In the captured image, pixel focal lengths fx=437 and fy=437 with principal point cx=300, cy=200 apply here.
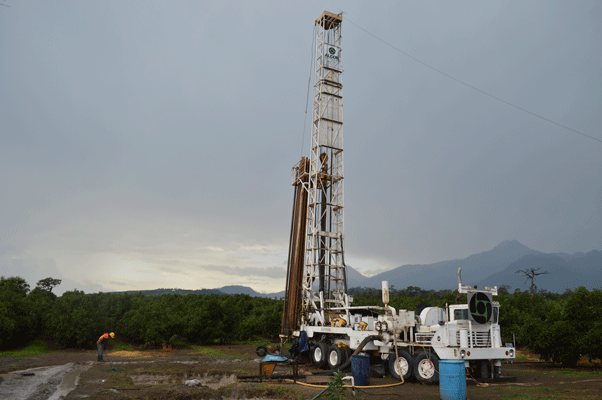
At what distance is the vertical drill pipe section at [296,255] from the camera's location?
22312 millimetres

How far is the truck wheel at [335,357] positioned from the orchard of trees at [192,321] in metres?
8.70

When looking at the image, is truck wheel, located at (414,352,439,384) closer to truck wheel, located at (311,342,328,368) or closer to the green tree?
truck wheel, located at (311,342,328,368)

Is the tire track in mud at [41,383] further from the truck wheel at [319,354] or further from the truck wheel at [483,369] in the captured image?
the truck wheel at [483,369]

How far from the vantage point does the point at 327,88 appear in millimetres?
24844

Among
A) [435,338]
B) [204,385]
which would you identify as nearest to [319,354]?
[204,385]

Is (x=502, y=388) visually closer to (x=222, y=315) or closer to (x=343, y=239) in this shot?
(x=343, y=239)

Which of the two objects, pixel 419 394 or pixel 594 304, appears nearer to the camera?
pixel 419 394

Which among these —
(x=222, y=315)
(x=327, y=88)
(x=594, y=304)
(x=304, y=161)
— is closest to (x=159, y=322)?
(x=222, y=315)

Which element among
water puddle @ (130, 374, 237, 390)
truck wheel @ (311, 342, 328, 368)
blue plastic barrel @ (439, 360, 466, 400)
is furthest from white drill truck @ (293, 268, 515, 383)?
water puddle @ (130, 374, 237, 390)

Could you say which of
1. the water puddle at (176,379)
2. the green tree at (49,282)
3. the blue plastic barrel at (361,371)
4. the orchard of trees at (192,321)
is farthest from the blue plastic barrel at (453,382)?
the green tree at (49,282)

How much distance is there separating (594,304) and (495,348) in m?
8.31

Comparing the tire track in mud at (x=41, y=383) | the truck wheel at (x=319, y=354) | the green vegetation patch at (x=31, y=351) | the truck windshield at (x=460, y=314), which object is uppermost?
the truck windshield at (x=460, y=314)

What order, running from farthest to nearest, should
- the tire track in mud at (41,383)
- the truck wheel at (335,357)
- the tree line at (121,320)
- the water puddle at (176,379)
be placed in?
the tree line at (121,320), the truck wheel at (335,357), the water puddle at (176,379), the tire track in mud at (41,383)

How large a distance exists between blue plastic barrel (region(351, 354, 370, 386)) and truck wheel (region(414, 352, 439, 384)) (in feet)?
5.20
